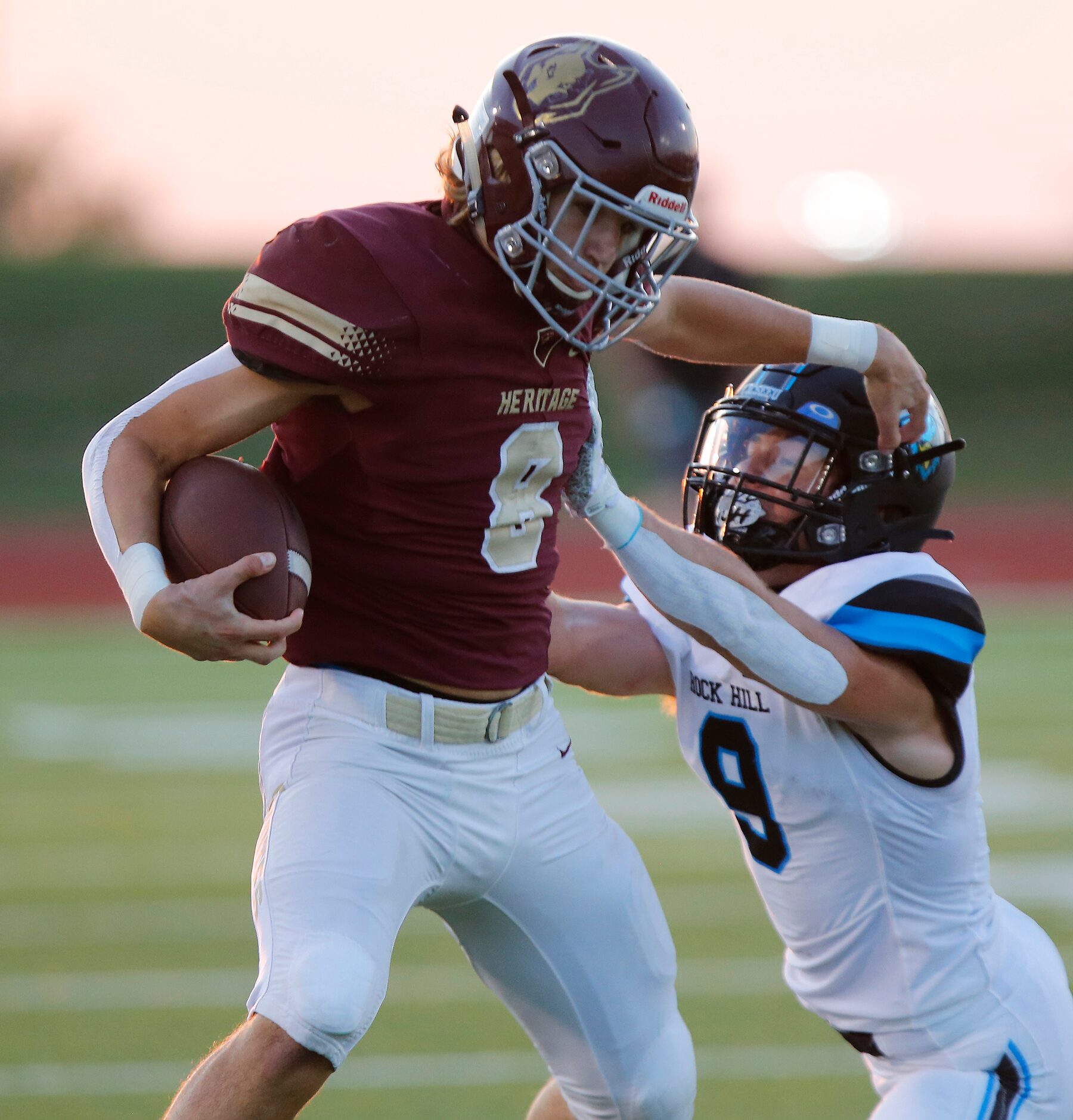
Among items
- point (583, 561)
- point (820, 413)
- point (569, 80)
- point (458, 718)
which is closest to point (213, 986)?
point (458, 718)

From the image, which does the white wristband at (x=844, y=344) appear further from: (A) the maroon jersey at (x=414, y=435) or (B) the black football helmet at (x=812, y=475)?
(A) the maroon jersey at (x=414, y=435)

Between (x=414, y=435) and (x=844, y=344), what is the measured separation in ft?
2.78

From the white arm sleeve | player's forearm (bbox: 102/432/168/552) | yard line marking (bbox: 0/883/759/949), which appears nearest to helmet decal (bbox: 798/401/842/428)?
the white arm sleeve

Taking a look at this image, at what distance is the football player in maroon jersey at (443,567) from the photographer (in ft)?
7.64

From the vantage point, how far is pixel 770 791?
2812mm

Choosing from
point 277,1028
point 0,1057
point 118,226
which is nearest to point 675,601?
point 277,1028

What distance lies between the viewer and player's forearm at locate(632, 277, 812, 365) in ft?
9.65

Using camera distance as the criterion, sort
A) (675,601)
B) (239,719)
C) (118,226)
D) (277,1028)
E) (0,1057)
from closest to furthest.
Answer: (277,1028)
(675,601)
(0,1057)
(239,719)
(118,226)

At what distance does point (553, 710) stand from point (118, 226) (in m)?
30.8

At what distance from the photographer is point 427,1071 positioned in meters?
3.76

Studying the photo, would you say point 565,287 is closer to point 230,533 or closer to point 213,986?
point 230,533

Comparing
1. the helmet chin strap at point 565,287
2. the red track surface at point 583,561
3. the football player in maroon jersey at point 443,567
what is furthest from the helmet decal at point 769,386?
the red track surface at point 583,561

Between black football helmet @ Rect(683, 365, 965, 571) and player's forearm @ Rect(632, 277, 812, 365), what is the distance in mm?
74

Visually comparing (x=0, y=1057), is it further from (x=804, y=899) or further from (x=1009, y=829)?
(x=1009, y=829)
